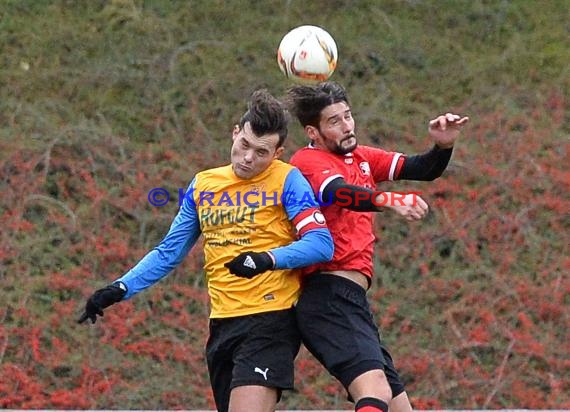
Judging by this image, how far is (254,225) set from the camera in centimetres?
437

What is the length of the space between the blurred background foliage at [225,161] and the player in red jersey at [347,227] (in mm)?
3174

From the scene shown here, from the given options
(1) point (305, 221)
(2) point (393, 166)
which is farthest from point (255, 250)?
(2) point (393, 166)

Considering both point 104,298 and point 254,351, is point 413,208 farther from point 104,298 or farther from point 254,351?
point 104,298

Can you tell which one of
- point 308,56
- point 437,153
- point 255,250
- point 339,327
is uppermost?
point 308,56

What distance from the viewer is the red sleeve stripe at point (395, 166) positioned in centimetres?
473

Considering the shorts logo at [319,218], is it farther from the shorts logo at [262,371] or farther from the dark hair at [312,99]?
the shorts logo at [262,371]

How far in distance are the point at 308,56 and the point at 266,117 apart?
388mm

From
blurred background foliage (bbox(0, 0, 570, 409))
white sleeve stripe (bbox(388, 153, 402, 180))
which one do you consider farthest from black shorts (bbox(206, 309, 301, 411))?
blurred background foliage (bbox(0, 0, 570, 409))

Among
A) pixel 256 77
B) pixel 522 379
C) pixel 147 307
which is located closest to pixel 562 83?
pixel 256 77

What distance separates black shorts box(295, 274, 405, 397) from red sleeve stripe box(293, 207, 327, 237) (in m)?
0.26

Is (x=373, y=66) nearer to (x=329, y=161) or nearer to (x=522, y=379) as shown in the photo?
(x=522, y=379)

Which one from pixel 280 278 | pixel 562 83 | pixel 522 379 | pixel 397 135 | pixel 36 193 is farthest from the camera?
pixel 562 83

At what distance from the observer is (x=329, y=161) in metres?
4.50

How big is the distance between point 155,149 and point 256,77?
51.4 inches
